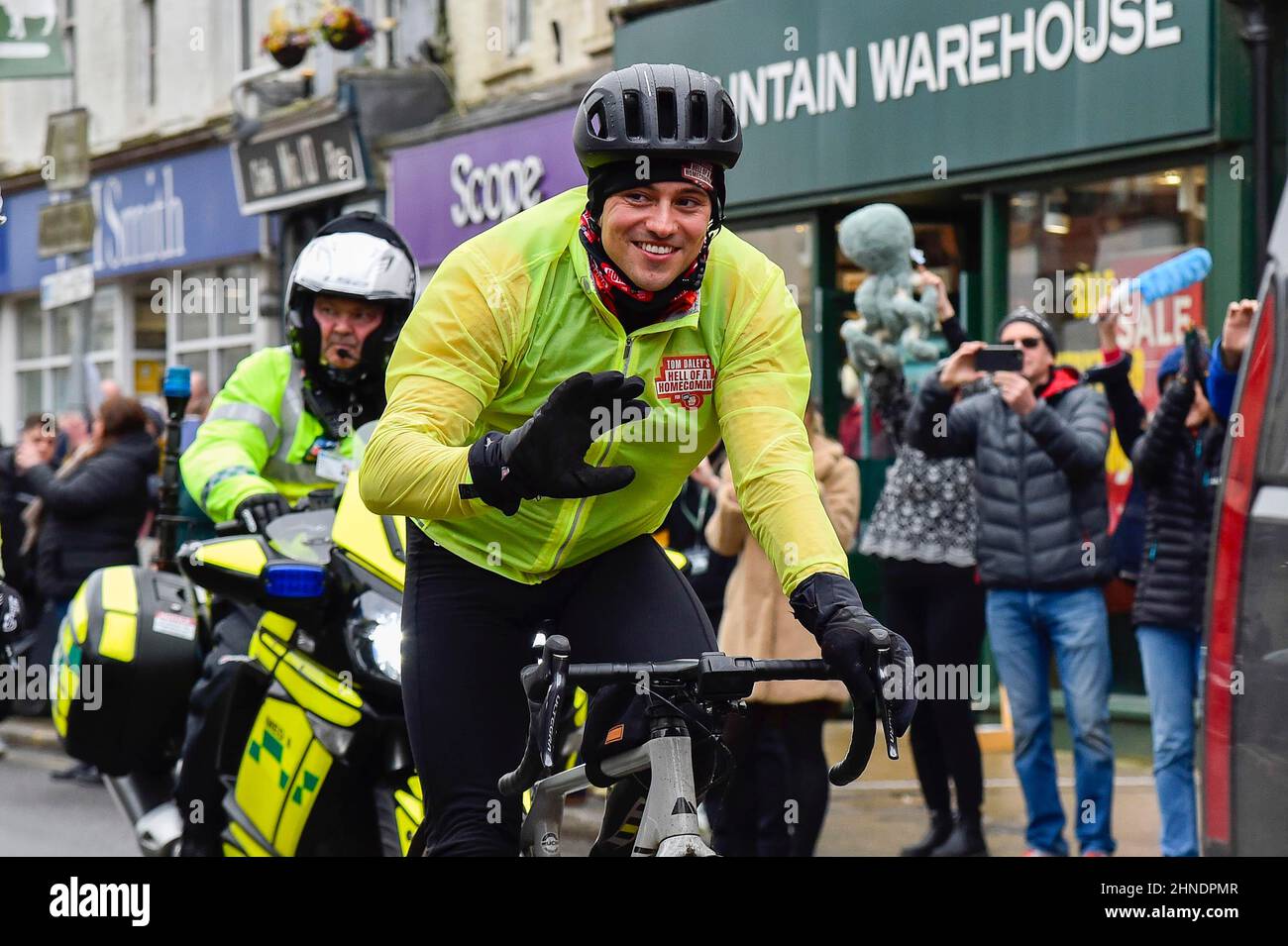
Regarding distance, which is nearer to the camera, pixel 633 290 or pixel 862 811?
pixel 633 290

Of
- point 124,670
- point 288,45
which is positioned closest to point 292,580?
point 124,670

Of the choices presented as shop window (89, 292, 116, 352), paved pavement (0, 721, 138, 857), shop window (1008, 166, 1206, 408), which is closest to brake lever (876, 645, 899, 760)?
paved pavement (0, 721, 138, 857)

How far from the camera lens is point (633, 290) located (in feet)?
12.1

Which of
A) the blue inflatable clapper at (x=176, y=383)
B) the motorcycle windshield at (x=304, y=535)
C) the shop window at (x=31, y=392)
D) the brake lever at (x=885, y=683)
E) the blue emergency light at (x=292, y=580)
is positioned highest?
the shop window at (x=31, y=392)

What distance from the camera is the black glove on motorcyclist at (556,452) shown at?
10.4ft

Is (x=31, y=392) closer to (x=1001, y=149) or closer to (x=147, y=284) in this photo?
(x=147, y=284)

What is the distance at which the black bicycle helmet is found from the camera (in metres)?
3.60

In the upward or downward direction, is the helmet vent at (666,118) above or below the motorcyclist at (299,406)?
above

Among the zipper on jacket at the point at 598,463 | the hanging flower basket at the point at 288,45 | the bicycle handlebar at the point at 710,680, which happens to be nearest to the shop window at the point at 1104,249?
the zipper on jacket at the point at 598,463

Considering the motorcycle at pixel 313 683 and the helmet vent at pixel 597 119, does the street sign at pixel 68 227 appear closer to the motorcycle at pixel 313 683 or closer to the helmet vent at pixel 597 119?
the motorcycle at pixel 313 683

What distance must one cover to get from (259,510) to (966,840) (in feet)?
11.9

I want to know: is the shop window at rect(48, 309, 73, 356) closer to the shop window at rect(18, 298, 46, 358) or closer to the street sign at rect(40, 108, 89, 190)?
the shop window at rect(18, 298, 46, 358)

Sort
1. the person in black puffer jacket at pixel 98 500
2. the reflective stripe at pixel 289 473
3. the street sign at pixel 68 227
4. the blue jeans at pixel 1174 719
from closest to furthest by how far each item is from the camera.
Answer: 1. the reflective stripe at pixel 289 473
2. the blue jeans at pixel 1174 719
3. the person in black puffer jacket at pixel 98 500
4. the street sign at pixel 68 227

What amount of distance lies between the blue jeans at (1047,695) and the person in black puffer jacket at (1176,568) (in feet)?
0.86
